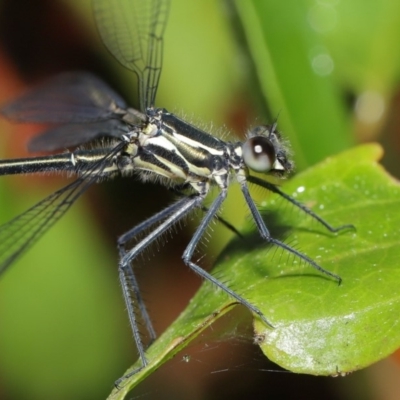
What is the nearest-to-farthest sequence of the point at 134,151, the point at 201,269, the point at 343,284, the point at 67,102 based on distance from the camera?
the point at 343,284 < the point at 201,269 < the point at 134,151 < the point at 67,102

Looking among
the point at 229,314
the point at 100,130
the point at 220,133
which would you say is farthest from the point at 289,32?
the point at 229,314

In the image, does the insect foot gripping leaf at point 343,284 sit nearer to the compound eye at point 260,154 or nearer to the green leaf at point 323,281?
the green leaf at point 323,281

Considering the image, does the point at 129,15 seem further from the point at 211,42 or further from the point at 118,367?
the point at 118,367

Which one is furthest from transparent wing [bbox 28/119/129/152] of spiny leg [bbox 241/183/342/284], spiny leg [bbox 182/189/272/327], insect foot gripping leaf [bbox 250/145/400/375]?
insect foot gripping leaf [bbox 250/145/400/375]

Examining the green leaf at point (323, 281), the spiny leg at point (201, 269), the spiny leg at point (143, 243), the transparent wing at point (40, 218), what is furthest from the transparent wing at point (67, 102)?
the green leaf at point (323, 281)

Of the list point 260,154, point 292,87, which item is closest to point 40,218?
point 260,154

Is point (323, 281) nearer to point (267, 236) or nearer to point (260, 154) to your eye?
point (267, 236)
